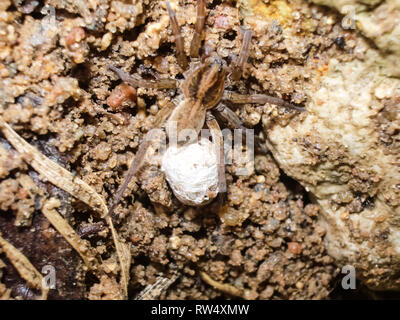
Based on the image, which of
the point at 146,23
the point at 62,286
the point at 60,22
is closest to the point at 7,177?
the point at 62,286

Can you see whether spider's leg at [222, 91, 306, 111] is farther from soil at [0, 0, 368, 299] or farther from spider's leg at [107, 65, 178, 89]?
spider's leg at [107, 65, 178, 89]

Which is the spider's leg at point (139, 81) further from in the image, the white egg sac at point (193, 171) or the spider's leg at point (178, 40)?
the white egg sac at point (193, 171)

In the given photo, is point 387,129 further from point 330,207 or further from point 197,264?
point 197,264

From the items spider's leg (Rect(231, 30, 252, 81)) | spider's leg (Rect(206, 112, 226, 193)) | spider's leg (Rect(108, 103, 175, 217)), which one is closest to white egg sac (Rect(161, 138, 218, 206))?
spider's leg (Rect(206, 112, 226, 193))

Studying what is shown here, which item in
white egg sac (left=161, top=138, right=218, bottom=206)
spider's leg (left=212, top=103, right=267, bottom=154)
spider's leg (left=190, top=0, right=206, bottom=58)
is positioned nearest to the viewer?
spider's leg (left=190, top=0, right=206, bottom=58)

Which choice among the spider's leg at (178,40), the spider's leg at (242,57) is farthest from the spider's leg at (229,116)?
the spider's leg at (178,40)

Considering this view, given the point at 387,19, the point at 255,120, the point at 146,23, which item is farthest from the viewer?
the point at 255,120

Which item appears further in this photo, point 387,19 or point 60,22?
point 60,22
